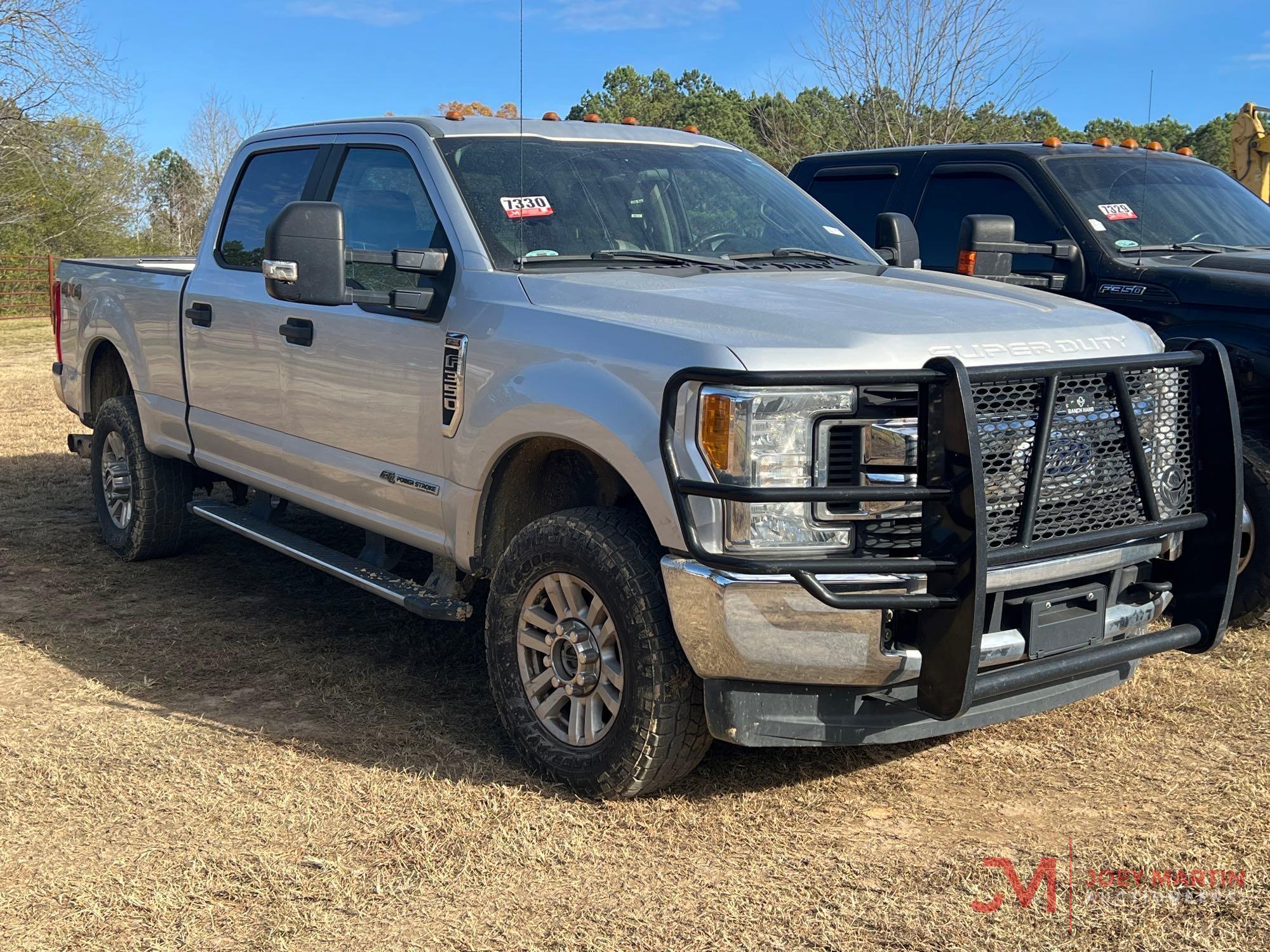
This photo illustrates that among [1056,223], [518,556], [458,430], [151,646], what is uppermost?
[1056,223]

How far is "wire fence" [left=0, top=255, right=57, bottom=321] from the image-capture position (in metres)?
28.5

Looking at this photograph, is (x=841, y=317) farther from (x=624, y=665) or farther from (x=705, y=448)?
(x=624, y=665)

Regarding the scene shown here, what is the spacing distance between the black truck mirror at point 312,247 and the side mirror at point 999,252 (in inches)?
106

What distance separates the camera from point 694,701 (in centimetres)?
368

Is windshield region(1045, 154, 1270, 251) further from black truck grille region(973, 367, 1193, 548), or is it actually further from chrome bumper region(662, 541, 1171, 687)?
chrome bumper region(662, 541, 1171, 687)

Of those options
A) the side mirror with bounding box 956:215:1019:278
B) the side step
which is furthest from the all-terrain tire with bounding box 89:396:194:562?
the side mirror with bounding box 956:215:1019:278

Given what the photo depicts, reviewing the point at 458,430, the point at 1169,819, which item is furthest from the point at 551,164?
the point at 1169,819

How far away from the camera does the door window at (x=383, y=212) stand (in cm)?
464

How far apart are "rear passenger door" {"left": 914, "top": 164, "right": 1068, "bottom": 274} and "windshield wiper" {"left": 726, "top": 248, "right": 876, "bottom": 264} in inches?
69.1

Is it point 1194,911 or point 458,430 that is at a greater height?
point 458,430

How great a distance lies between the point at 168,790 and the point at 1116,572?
9.49 feet

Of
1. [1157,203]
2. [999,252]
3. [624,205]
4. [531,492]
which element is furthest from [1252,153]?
[531,492]

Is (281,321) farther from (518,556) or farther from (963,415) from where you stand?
(963,415)

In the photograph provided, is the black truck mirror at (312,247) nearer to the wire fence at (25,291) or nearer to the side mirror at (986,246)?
the side mirror at (986,246)
